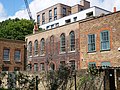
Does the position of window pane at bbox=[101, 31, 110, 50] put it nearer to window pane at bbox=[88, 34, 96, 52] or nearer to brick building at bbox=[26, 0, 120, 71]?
brick building at bbox=[26, 0, 120, 71]

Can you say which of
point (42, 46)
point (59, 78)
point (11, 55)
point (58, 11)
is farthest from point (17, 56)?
point (58, 11)

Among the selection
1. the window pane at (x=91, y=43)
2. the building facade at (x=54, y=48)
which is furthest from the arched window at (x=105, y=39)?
the building facade at (x=54, y=48)

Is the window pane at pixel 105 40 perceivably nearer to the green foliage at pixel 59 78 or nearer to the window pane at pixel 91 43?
the window pane at pixel 91 43

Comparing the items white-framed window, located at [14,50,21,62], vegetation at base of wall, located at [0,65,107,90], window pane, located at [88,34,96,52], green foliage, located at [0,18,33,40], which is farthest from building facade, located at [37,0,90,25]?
vegetation at base of wall, located at [0,65,107,90]

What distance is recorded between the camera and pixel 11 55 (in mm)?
38469

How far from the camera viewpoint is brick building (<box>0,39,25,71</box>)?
3766 cm

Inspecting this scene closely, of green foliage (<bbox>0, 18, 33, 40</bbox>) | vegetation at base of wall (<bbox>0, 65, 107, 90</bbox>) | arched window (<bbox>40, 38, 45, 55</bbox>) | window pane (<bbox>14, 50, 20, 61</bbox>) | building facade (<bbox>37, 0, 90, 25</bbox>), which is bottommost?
vegetation at base of wall (<bbox>0, 65, 107, 90</bbox>)

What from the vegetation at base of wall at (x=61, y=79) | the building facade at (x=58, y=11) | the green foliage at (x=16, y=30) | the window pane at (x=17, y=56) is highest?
the building facade at (x=58, y=11)

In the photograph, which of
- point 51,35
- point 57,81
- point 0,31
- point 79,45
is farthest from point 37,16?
point 57,81

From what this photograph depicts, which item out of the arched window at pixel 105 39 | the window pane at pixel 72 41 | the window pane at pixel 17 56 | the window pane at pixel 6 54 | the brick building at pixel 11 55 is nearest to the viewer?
the arched window at pixel 105 39

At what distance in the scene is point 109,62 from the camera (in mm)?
24500

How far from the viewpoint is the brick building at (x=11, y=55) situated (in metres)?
37.7

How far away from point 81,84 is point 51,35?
1819 centimetres

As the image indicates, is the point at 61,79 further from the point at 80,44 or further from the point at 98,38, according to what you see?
the point at 80,44
